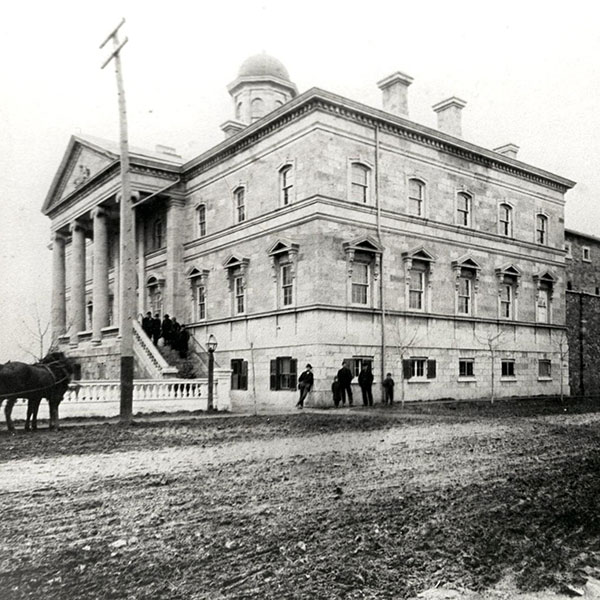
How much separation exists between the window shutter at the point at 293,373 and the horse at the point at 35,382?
433 inches

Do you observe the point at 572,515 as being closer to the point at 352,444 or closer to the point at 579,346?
the point at 352,444

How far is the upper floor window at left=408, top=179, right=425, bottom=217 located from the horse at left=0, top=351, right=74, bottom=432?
1740 cm

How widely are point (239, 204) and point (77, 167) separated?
11.9 metres

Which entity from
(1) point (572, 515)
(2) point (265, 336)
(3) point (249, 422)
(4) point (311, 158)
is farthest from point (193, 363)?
(1) point (572, 515)

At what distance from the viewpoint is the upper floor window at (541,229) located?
110 feet

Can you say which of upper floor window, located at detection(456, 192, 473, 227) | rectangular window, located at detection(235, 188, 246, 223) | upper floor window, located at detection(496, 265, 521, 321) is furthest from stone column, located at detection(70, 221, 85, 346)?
upper floor window, located at detection(496, 265, 521, 321)

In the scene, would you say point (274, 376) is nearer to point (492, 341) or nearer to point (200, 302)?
point (200, 302)

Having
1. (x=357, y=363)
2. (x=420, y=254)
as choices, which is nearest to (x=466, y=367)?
(x=420, y=254)

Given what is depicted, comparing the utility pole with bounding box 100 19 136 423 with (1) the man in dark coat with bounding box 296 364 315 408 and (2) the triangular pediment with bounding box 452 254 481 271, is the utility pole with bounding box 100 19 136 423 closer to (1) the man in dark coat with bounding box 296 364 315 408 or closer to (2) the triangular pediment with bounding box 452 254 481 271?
(1) the man in dark coat with bounding box 296 364 315 408

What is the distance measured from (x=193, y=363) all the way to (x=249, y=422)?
42.0ft

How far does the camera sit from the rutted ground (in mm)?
5098

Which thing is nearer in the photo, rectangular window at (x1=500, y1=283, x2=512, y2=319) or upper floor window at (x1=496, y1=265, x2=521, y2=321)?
upper floor window at (x1=496, y1=265, x2=521, y2=321)

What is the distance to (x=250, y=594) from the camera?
4.79 metres

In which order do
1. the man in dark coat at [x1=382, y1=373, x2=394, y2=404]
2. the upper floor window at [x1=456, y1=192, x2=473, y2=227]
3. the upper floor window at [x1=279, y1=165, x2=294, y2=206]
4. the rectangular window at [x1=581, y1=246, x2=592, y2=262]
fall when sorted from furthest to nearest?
1. the rectangular window at [x1=581, y1=246, x2=592, y2=262]
2. the upper floor window at [x1=456, y1=192, x2=473, y2=227]
3. the upper floor window at [x1=279, y1=165, x2=294, y2=206]
4. the man in dark coat at [x1=382, y1=373, x2=394, y2=404]
